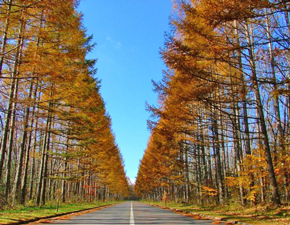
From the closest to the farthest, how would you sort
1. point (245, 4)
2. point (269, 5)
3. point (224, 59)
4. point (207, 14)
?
1. point (269, 5)
2. point (245, 4)
3. point (207, 14)
4. point (224, 59)


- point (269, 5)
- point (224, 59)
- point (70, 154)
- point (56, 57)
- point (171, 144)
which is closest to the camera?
point (269, 5)

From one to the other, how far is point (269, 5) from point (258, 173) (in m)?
7.73

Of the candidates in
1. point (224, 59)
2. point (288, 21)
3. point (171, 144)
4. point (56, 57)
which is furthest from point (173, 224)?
point (171, 144)

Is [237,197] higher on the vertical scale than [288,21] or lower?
lower

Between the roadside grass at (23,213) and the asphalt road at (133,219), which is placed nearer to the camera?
the roadside grass at (23,213)

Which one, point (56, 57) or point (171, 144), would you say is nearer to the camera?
point (56, 57)

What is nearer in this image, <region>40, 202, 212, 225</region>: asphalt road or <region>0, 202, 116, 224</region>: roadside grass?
<region>0, 202, 116, 224</region>: roadside grass

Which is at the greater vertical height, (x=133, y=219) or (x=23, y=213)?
(x=23, y=213)

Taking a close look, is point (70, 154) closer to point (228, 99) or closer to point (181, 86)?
point (181, 86)

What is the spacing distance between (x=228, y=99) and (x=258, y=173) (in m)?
4.00

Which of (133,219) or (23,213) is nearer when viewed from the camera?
(133,219)

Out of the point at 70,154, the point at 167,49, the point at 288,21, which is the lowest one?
the point at 70,154

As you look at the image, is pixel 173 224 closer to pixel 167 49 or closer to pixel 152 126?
pixel 167 49

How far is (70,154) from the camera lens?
1559 cm
